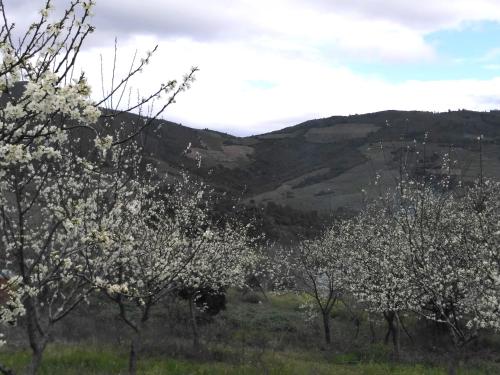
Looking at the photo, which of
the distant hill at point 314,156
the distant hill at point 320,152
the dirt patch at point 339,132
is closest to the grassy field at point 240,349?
the distant hill at point 314,156

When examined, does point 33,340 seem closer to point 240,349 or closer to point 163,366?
point 163,366

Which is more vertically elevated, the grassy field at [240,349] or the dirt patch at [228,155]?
the dirt patch at [228,155]

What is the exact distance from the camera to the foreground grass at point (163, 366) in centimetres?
1281

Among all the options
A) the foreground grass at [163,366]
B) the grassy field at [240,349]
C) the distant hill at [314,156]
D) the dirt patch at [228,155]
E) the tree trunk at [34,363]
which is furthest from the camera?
the dirt patch at [228,155]

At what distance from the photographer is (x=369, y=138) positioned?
12875 centimetres

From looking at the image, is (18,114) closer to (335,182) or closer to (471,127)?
(335,182)

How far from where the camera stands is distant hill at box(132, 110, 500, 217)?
3597 inches

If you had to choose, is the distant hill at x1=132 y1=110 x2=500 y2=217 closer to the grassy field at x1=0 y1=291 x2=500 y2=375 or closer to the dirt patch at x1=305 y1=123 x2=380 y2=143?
the dirt patch at x1=305 y1=123 x2=380 y2=143

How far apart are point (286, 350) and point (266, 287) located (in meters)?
18.7

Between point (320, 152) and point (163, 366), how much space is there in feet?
402

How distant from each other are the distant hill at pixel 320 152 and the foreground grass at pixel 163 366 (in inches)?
2482

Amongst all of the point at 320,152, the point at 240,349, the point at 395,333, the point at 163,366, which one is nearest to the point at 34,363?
the point at 163,366

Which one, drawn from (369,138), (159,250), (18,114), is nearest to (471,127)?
(369,138)

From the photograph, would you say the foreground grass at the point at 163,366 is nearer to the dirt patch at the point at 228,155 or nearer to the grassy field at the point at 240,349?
the grassy field at the point at 240,349
